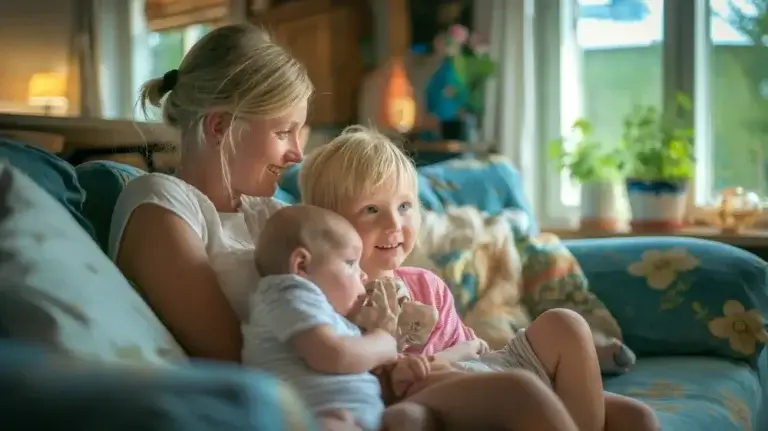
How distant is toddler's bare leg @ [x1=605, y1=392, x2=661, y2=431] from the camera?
4.59 ft

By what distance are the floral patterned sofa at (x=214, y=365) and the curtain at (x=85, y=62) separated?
0.81m

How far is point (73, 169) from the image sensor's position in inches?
58.5

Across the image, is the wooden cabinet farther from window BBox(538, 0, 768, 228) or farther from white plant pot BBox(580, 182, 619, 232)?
white plant pot BBox(580, 182, 619, 232)

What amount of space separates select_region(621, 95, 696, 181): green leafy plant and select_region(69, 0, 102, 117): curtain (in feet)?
5.61

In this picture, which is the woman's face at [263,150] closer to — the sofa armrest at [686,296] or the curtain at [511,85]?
the sofa armrest at [686,296]

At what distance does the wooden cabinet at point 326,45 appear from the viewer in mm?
3480

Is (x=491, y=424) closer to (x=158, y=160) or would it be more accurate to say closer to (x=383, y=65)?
(x=158, y=160)

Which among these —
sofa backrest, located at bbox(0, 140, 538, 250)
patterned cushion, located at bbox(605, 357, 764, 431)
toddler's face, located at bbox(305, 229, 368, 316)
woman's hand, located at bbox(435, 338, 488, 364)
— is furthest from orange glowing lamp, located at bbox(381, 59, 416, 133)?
toddler's face, located at bbox(305, 229, 368, 316)

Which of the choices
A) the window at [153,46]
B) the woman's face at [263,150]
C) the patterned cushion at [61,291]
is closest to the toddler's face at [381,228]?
the woman's face at [263,150]

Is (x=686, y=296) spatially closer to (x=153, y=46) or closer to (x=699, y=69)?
(x=699, y=69)

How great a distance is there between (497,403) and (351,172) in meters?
0.53

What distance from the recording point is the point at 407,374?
1319 millimetres

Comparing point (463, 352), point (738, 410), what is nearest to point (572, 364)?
point (463, 352)

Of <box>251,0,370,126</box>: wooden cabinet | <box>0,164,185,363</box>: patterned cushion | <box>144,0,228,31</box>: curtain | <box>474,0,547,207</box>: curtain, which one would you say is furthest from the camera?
<box>251,0,370,126</box>: wooden cabinet
